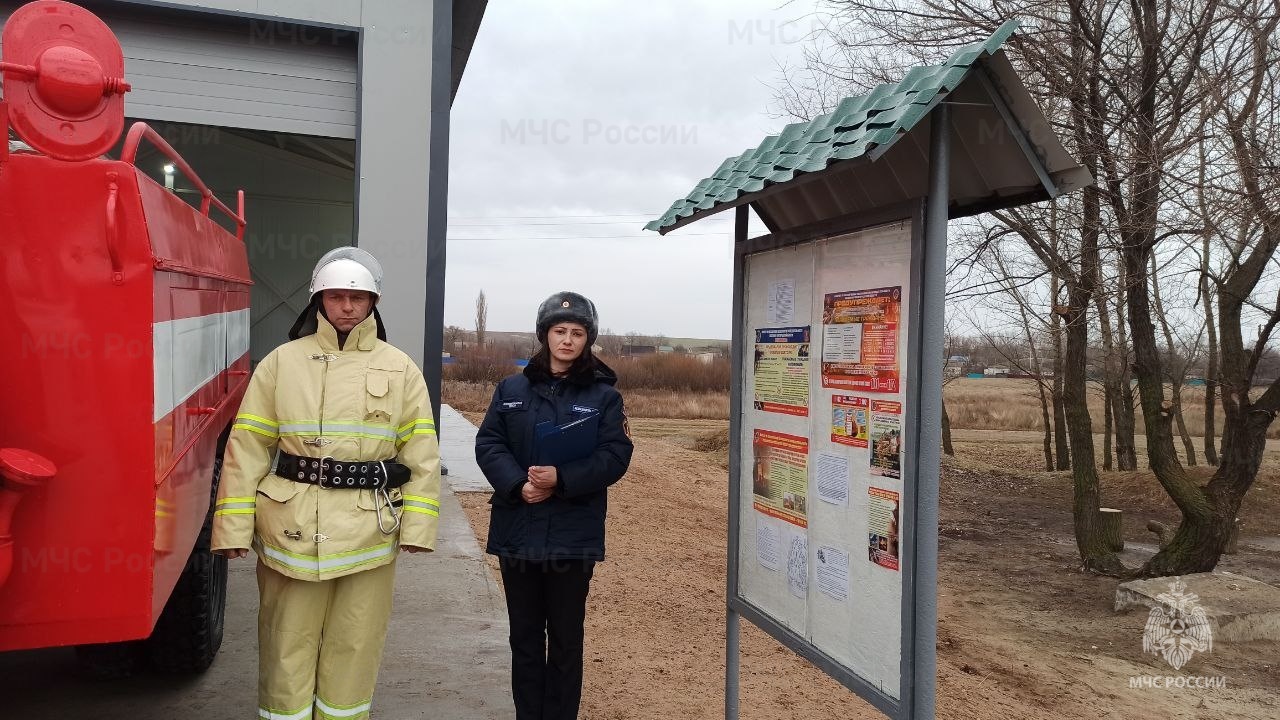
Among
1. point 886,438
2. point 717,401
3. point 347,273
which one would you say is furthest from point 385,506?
point 717,401

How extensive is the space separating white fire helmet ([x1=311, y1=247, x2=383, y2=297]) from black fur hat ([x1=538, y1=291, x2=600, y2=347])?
592 mm

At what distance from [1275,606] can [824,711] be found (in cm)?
457

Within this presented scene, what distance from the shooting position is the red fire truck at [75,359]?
191cm

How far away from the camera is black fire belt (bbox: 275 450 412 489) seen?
277 cm

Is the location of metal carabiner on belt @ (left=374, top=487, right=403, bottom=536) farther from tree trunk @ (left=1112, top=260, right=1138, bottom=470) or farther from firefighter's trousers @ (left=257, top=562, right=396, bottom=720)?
tree trunk @ (left=1112, top=260, right=1138, bottom=470)

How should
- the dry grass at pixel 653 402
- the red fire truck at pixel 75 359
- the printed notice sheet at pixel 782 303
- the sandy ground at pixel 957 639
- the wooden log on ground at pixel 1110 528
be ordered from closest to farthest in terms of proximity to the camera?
1. the red fire truck at pixel 75 359
2. the printed notice sheet at pixel 782 303
3. the sandy ground at pixel 957 639
4. the wooden log on ground at pixel 1110 528
5. the dry grass at pixel 653 402

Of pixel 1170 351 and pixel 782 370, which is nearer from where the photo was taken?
pixel 782 370

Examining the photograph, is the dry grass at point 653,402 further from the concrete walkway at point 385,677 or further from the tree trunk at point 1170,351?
the concrete walkway at point 385,677

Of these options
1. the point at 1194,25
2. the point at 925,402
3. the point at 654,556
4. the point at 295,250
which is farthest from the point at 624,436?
the point at 295,250

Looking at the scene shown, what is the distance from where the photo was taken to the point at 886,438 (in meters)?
2.62

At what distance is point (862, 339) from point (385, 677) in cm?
289

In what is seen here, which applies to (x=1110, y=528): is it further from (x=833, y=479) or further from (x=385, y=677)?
(x=385, y=677)

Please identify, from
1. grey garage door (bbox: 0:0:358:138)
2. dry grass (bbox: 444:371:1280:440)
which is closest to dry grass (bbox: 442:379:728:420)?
dry grass (bbox: 444:371:1280:440)

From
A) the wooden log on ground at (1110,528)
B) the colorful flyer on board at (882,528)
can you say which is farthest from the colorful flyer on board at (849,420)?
the wooden log on ground at (1110,528)
